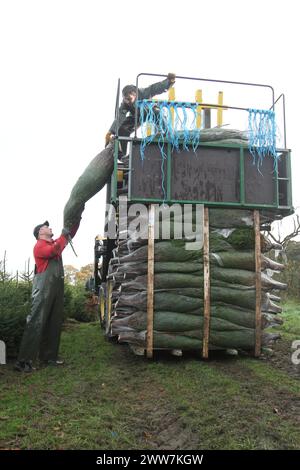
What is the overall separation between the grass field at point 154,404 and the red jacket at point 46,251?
4.85 feet

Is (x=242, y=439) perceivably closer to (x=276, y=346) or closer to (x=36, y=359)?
(x=36, y=359)

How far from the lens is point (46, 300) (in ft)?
23.4

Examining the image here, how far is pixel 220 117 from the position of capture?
25.0 feet

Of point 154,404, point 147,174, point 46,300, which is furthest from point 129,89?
point 154,404

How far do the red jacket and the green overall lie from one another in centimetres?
8

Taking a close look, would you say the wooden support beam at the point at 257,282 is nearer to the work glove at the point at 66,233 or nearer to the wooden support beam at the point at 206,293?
the wooden support beam at the point at 206,293

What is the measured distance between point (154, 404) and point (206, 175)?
330 centimetres

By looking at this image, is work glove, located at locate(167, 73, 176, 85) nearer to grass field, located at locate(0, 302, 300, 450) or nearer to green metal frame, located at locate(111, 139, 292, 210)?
green metal frame, located at locate(111, 139, 292, 210)

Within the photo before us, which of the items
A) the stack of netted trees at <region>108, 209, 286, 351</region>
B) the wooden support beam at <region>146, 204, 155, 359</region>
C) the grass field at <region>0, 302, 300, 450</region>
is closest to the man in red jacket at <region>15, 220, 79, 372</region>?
the grass field at <region>0, 302, 300, 450</region>

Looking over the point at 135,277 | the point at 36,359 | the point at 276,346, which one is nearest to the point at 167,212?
the point at 135,277

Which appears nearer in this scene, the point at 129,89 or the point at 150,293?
the point at 150,293

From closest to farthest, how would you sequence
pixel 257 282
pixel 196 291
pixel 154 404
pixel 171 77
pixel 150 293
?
pixel 154 404, pixel 150 293, pixel 196 291, pixel 257 282, pixel 171 77

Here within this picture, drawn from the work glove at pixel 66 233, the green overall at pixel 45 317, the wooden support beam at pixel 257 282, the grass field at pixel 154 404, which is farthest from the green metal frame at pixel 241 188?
the grass field at pixel 154 404

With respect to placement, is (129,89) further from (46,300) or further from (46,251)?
(46,300)
